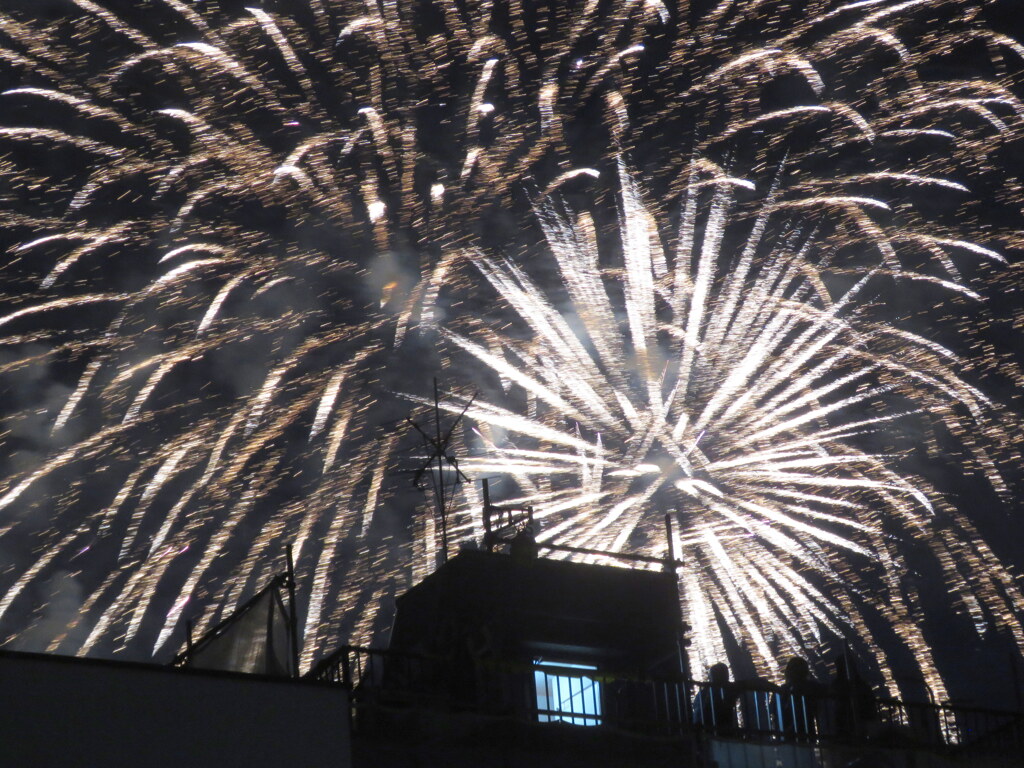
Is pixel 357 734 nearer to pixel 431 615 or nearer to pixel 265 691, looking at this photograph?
pixel 265 691

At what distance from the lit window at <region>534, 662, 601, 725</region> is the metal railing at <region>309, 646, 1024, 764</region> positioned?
0.03m

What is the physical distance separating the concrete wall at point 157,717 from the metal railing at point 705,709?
2.92 meters

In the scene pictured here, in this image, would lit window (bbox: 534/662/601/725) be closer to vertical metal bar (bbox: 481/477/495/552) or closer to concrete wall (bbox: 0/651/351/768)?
vertical metal bar (bbox: 481/477/495/552)

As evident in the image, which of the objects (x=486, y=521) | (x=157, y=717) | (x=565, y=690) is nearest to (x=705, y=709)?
(x=565, y=690)

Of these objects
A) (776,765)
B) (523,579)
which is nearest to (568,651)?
(523,579)

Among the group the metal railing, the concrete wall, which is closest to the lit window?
the metal railing

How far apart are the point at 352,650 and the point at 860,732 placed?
1051 centimetres

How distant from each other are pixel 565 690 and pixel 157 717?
9655mm

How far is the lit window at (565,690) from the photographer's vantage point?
85.5 ft

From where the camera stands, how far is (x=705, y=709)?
26000 mm

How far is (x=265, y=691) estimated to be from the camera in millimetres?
20406

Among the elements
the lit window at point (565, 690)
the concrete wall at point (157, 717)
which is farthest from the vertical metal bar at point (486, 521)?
the concrete wall at point (157, 717)

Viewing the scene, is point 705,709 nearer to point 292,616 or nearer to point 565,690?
point 565,690

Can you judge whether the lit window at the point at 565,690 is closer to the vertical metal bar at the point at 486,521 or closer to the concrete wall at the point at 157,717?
the vertical metal bar at the point at 486,521
